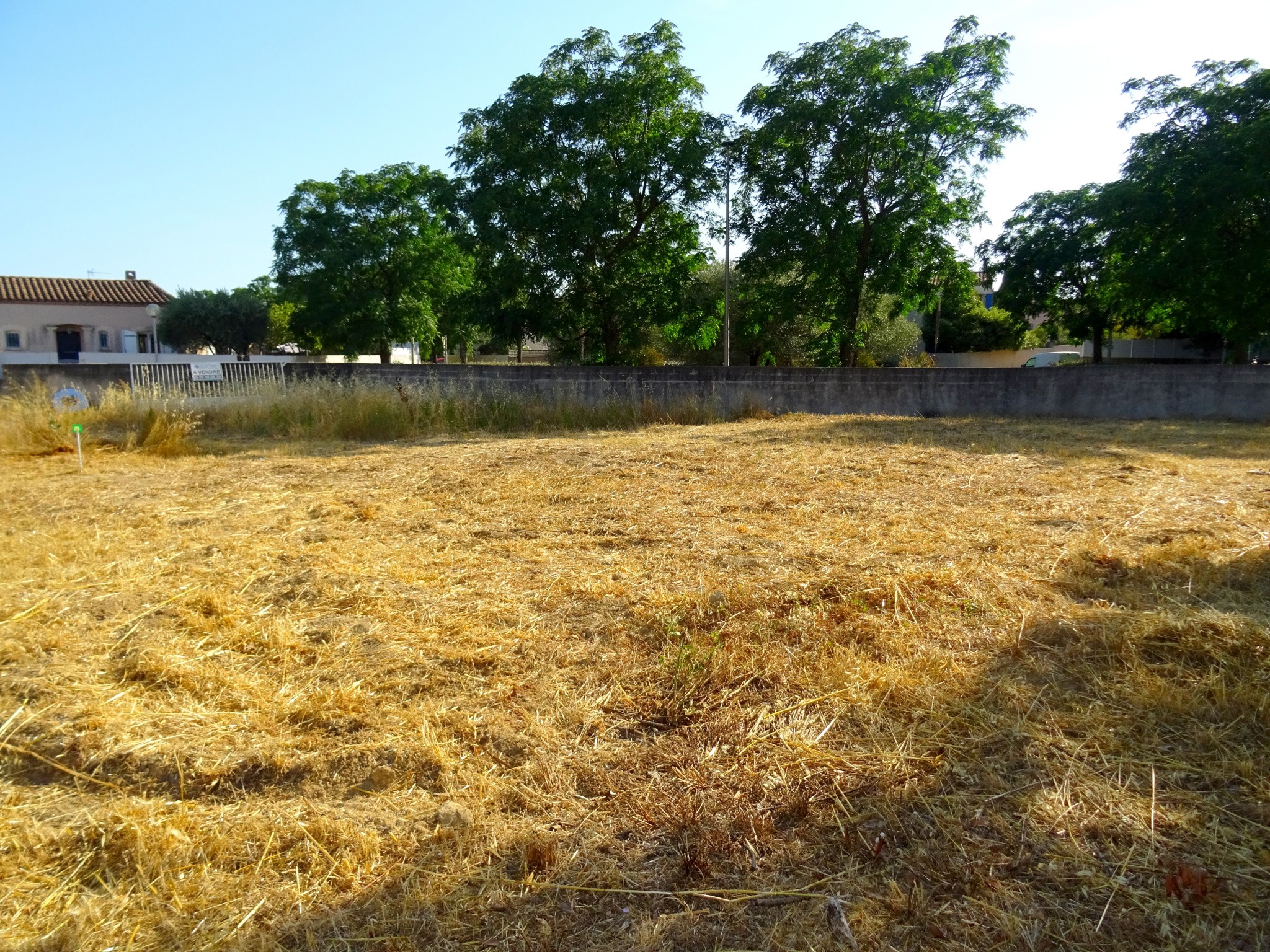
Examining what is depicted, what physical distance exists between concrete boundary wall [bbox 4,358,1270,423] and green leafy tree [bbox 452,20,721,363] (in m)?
2.64

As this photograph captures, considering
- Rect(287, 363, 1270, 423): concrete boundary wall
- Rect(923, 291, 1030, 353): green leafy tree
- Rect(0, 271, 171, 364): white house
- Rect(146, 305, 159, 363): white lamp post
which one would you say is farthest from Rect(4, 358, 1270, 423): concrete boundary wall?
Rect(0, 271, 171, 364): white house

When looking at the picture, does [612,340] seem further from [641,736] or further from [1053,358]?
[1053,358]

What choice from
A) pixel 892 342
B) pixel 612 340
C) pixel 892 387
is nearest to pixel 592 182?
pixel 612 340

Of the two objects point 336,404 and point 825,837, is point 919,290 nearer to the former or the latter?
point 336,404

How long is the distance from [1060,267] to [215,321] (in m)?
35.1

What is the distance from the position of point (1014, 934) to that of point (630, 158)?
1461cm

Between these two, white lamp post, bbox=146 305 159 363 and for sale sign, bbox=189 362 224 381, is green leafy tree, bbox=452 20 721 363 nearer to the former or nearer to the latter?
for sale sign, bbox=189 362 224 381

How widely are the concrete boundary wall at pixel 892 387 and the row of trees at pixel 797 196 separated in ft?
5.74

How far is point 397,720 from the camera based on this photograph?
8.27 ft

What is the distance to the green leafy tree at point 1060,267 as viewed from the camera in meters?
19.0

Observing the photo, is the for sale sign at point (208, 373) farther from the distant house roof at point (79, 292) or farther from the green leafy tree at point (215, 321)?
the distant house roof at point (79, 292)

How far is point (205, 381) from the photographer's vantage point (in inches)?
494

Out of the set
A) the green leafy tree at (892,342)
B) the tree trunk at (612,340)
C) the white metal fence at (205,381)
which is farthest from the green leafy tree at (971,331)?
the white metal fence at (205,381)

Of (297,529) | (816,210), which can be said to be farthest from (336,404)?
(816,210)
